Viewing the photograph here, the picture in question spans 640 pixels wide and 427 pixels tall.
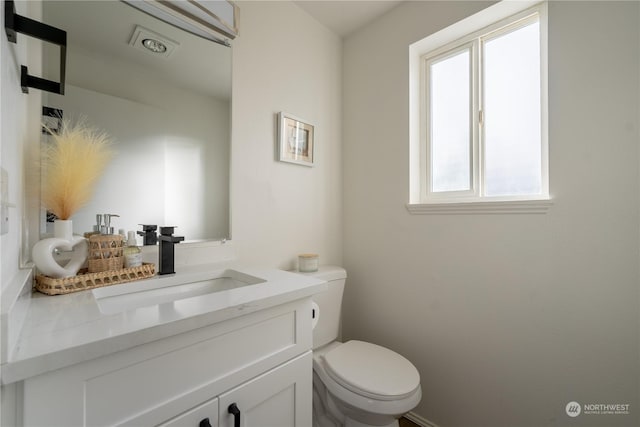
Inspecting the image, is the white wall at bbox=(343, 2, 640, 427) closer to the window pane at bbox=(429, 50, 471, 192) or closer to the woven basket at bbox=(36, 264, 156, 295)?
the window pane at bbox=(429, 50, 471, 192)

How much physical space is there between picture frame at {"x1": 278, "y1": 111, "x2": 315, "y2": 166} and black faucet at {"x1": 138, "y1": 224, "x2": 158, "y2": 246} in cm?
69

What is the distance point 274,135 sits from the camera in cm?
141

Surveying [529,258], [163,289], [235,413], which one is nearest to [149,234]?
[163,289]

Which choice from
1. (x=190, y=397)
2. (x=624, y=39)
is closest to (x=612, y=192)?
(x=624, y=39)

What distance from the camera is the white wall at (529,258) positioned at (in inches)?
37.0

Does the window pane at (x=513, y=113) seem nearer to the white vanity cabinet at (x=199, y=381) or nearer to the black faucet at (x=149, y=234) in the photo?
the white vanity cabinet at (x=199, y=381)

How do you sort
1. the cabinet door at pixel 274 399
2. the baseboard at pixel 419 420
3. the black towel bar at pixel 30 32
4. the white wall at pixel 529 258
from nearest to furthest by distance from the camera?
the black towel bar at pixel 30 32, the cabinet door at pixel 274 399, the white wall at pixel 529 258, the baseboard at pixel 419 420

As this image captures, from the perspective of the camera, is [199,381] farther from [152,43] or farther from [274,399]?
[152,43]

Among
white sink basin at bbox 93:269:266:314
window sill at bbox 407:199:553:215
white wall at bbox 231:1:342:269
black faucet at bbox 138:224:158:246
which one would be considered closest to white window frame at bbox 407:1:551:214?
window sill at bbox 407:199:553:215

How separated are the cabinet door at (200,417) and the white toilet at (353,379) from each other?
601 mm

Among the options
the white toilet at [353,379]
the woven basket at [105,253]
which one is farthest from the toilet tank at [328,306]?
the woven basket at [105,253]

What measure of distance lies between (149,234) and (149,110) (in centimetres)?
47

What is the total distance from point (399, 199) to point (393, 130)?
1.33 ft

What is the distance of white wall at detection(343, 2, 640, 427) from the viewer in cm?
94
